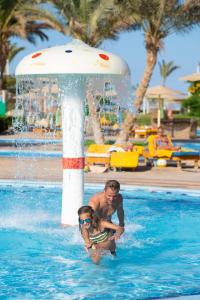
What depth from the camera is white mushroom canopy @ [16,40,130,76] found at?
822cm

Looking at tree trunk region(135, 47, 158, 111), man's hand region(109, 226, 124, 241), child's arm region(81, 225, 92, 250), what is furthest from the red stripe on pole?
tree trunk region(135, 47, 158, 111)

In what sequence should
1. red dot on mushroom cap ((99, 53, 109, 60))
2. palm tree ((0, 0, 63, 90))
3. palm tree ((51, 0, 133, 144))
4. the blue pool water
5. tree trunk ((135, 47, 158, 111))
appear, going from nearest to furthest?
the blue pool water, red dot on mushroom cap ((99, 53, 109, 60)), tree trunk ((135, 47, 158, 111)), palm tree ((51, 0, 133, 144)), palm tree ((0, 0, 63, 90))

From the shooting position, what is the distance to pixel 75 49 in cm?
854

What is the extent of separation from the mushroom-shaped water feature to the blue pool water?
60cm

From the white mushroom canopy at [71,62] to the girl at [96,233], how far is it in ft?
6.62

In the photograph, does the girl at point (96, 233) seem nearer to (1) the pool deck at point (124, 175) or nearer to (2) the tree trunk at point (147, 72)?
(1) the pool deck at point (124, 175)

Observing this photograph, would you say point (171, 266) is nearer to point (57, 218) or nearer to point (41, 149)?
point (57, 218)

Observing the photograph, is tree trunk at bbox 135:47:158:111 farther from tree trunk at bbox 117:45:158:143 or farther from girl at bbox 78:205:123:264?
girl at bbox 78:205:123:264

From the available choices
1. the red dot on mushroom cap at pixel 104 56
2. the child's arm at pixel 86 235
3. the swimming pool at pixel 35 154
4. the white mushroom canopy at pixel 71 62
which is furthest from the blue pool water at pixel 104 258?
the swimming pool at pixel 35 154

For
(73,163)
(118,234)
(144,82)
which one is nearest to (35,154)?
(144,82)

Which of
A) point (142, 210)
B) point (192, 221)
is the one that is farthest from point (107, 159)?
point (192, 221)

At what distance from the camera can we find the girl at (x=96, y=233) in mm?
6887

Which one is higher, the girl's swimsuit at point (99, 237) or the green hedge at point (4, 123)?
the green hedge at point (4, 123)

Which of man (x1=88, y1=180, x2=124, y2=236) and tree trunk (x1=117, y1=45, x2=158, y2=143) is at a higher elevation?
tree trunk (x1=117, y1=45, x2=158, y2=143)
